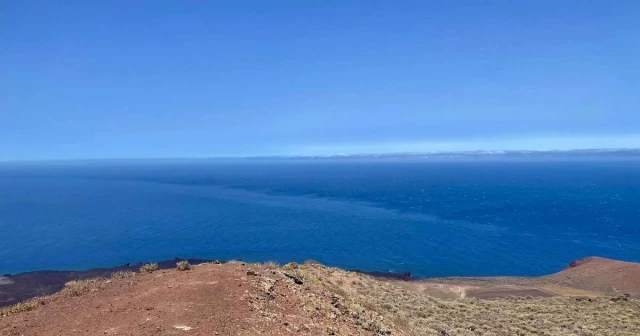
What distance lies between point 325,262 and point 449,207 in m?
52.8

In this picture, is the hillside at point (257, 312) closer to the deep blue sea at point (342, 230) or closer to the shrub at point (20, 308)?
the shrub at point (20, 308)

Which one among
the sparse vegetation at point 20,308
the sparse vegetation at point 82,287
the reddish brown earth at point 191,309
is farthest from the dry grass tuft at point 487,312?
the sparse vegetation at point 20,308

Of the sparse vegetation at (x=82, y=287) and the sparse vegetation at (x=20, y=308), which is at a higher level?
the sparse vegetation at (x=82, y=287)

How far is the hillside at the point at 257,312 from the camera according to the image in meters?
13.5

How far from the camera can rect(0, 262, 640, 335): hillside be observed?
44.3 feet

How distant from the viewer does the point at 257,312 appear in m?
14.7

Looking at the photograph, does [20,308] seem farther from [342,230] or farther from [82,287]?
[342,230]

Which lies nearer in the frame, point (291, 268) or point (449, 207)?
point (291, 268)

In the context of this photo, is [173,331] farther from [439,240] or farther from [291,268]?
[439,240]

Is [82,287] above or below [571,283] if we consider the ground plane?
above

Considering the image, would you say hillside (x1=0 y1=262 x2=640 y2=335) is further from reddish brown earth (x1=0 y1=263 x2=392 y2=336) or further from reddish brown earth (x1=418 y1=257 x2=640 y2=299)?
reddish brown earth (x1=418 y1=257 x2=640 y2=299)

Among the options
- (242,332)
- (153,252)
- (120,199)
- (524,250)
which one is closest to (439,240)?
(524,250)

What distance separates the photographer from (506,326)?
22078 mm

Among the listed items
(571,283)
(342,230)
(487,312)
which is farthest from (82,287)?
(342,230)
